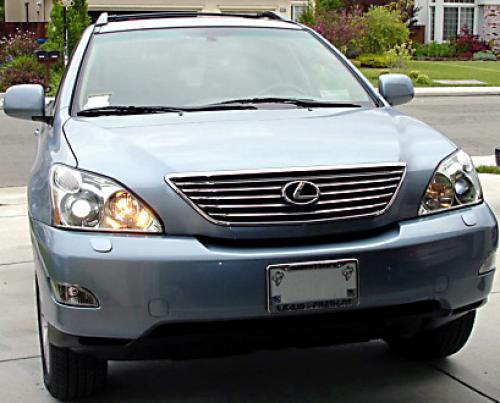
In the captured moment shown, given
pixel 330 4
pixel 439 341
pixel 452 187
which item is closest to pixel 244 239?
pixel 452 187

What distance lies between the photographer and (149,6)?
126ft

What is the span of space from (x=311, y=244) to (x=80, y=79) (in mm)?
1766

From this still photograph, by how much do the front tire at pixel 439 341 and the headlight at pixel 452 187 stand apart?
60 centimetres

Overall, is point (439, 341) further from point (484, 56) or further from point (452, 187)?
point (484, 56)

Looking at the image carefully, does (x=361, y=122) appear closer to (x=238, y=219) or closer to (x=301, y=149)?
(x=301, y=149)

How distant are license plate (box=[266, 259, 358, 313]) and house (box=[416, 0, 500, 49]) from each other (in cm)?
4554

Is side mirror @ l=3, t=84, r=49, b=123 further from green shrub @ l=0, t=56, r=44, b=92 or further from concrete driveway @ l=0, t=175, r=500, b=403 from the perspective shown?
green shrub @ l=0, t=56, r=44, b=92

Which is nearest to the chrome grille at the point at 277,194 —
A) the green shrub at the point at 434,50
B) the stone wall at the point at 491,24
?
the green shrub at the point at 434,50

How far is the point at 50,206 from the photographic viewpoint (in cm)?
376

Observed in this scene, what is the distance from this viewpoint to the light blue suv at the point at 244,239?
138 inches

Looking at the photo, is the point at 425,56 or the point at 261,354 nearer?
the point at 261,354

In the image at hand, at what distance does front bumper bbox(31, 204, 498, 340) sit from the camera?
3480 mm

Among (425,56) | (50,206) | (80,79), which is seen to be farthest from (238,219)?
(425,56)

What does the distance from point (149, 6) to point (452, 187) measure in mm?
35562
